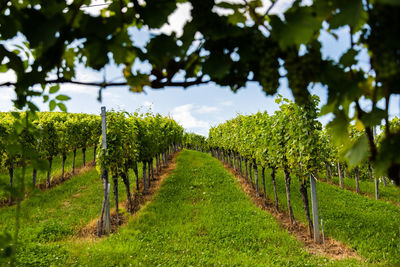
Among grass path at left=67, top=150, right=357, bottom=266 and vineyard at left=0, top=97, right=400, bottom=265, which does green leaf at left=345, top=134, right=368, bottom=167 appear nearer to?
vineyard at left=0, top=97, right=400, bottom=265

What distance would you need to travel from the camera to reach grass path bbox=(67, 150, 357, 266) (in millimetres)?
6633

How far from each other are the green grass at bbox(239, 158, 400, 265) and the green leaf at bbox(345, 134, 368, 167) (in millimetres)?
8011

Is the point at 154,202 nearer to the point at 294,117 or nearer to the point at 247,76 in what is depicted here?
the point at 294,117

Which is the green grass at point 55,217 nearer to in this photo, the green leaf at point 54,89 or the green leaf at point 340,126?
the green leaf at point 54,89

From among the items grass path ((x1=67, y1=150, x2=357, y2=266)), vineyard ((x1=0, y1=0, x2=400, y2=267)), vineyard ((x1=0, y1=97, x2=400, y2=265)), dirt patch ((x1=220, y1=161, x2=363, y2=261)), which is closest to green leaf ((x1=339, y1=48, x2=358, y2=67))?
vineyard ((x1=0, y1=0, x2=400, y2=267))

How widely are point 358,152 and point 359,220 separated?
1169cm

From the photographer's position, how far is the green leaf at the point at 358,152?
994 mm

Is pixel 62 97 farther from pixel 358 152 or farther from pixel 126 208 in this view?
pixel 126 208

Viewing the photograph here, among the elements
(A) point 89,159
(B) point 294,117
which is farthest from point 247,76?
(A) point 89,159

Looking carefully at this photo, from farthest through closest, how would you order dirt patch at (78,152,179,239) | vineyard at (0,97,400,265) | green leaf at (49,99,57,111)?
dirt patch at (78,152,179,239) < vineyard at (0,97,400,265) < green leaf at (49,99,57,111)

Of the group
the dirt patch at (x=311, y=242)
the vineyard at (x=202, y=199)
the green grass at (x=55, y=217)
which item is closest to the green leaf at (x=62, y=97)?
the vineyard at (x=202, y=199)

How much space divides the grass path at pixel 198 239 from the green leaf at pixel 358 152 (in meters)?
6.28

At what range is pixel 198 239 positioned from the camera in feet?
27.2

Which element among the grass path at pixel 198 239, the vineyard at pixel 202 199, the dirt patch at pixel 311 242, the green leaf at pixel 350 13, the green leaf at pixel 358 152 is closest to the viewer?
the green leaf at pixel 350 13
